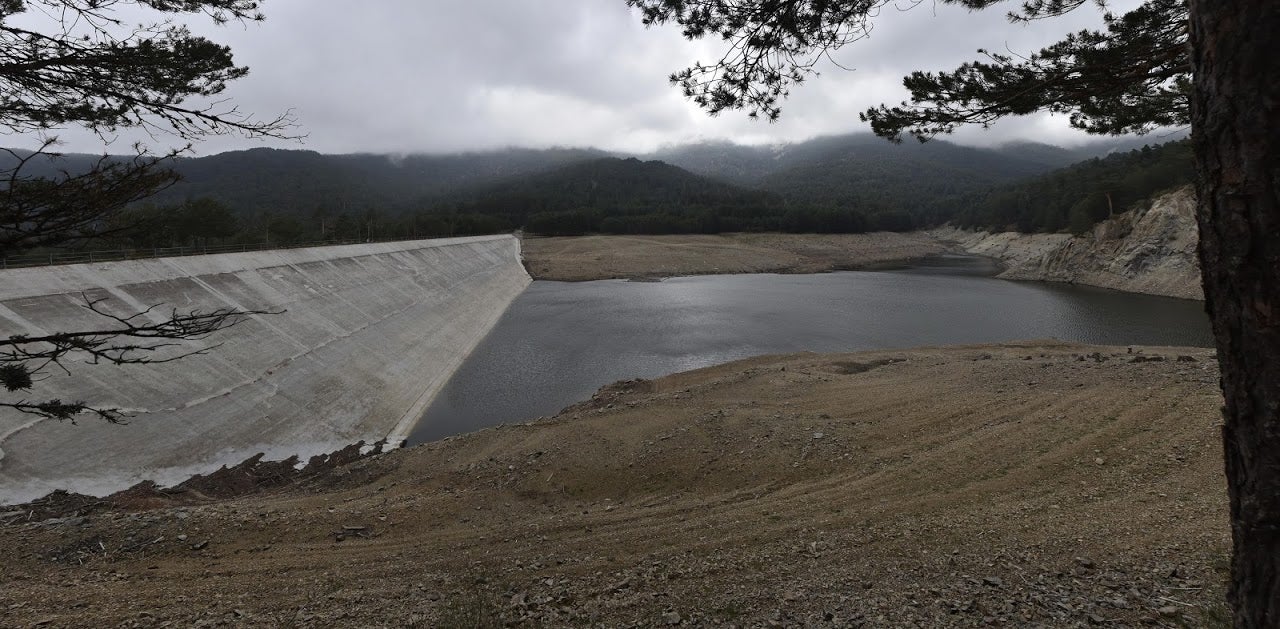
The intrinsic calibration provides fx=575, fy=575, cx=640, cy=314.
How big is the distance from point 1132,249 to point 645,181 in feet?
424

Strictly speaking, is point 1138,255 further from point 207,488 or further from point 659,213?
point 659,213

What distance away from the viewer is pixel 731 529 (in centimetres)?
667

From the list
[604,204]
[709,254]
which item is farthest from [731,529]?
[604,204]

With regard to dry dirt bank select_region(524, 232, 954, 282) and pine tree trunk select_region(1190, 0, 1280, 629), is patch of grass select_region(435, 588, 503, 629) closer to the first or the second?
pine tree trunk select_region(1190, 0, 1280, 629)

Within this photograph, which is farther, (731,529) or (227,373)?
(227,373)

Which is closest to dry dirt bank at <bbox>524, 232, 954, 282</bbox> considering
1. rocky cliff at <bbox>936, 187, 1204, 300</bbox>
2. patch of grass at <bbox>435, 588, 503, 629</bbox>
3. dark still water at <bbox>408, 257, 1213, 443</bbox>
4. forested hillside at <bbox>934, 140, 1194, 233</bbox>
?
forested hillside at <bbox>934, 140, 1194, 233</bbox>

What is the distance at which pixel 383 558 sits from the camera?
6547mm

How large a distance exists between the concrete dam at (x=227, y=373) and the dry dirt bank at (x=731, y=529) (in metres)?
2.58

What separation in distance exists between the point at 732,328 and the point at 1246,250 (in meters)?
27.0

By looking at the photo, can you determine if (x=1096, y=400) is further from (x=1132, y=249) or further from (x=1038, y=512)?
Answer: (x=1132, y=249)

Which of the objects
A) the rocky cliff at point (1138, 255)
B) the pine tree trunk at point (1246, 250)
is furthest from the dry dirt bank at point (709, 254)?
the pine tree trunk at point (1246, 250)

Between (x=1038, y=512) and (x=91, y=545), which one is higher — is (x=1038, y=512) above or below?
above

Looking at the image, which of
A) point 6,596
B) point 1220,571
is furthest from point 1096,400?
point 6,596

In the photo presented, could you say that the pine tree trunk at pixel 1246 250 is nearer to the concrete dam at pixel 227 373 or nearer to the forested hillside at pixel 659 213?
the concrete dam at pixel 227 373
